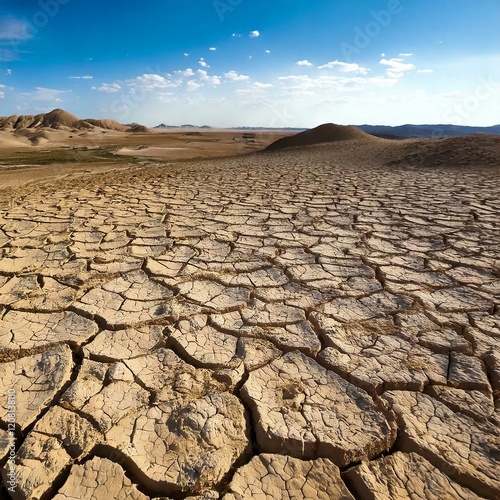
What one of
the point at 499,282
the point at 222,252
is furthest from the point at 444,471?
the point at 222,252

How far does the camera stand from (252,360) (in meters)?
1.43

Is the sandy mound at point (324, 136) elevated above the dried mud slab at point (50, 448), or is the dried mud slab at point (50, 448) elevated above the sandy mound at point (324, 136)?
the sandy mound at point (324, 136)

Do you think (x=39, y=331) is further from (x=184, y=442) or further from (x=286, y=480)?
(x=286, y=480)

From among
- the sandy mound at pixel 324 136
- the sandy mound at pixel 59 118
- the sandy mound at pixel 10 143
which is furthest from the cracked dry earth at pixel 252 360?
the sandy mound at pixel 59 118

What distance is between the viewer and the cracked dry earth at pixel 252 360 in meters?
0.98

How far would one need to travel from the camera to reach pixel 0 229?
3.06m

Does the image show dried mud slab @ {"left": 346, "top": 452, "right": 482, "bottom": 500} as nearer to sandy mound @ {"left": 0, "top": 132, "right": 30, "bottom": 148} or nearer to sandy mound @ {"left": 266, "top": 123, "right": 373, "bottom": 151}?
sandy mound @ {"left": 266, "top": 123, "right": 373, "bottom": 151}

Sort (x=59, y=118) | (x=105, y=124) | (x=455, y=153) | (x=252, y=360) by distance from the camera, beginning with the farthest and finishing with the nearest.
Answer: (x=105, y=124) < (x=59, y=118) < (x=455, y=153) < (x=252, y=360)

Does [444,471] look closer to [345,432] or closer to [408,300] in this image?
[345,432]

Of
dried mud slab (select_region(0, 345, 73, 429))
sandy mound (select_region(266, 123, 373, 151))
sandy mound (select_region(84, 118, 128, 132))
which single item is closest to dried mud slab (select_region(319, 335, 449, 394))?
dried mud slab (select_region(0, 345, 73, 429))

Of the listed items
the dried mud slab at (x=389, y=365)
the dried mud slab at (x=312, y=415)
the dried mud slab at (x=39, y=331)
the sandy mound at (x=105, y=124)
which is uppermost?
the sandy mound at (x=105, y=124)

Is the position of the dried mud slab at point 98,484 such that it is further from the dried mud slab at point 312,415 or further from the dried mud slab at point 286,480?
the dried mud slab at point 312,415

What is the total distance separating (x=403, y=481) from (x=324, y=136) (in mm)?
15002

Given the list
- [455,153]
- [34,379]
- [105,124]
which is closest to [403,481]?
[34,379]
